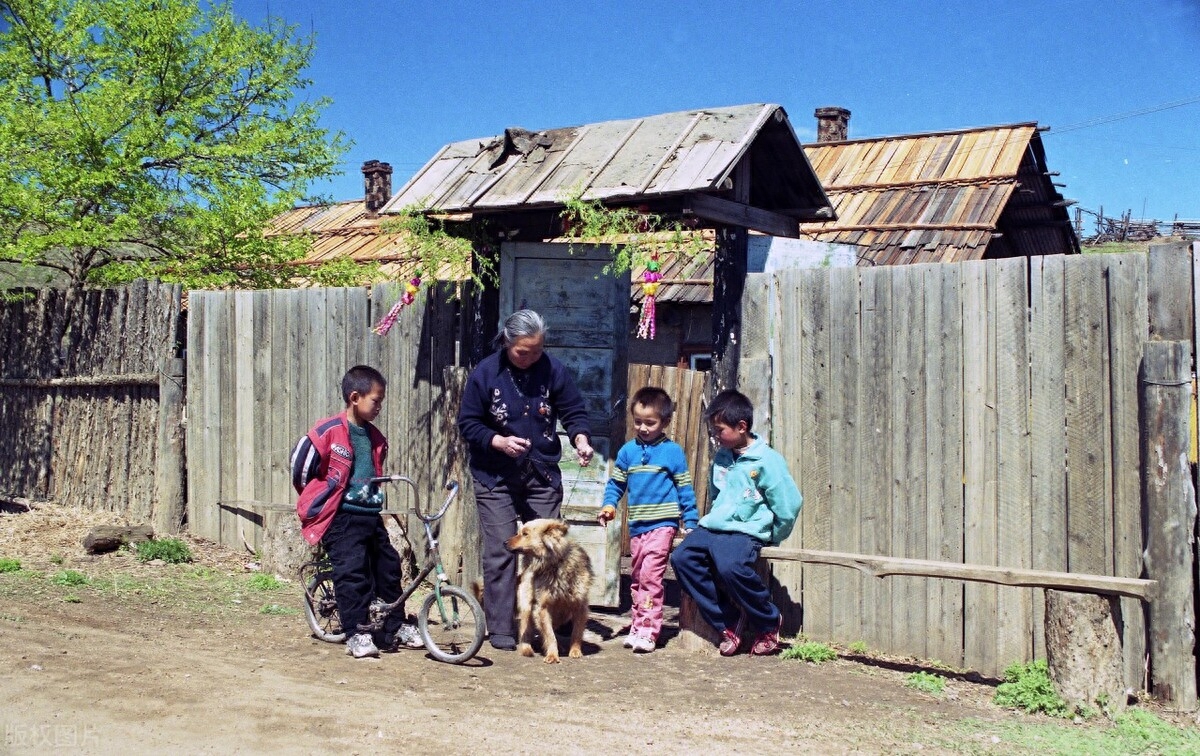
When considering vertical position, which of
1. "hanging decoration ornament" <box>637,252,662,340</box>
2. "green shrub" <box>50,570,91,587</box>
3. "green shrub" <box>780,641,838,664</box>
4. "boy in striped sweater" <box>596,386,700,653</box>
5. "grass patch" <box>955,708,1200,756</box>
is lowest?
"grass patch" <box>955,708,1200,756</box>

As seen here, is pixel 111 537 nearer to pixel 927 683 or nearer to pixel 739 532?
pixel 739 532

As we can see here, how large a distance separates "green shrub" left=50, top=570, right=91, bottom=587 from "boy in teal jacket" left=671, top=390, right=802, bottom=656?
435 centimetres

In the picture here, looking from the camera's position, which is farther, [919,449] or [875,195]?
[875,195]

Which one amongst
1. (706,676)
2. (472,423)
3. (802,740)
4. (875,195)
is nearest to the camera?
(802,740)

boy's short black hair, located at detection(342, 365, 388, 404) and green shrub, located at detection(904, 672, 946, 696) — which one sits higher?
boy's short black hair, located at detection(342, 365, 388, 404)

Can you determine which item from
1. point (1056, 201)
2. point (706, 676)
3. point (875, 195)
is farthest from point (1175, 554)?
point (1056, 201)

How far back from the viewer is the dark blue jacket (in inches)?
270

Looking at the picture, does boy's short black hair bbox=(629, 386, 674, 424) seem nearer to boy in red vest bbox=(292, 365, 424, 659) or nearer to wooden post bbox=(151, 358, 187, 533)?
boy in red vest bbox=(292, 365, 424, 659)

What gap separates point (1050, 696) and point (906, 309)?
213cm

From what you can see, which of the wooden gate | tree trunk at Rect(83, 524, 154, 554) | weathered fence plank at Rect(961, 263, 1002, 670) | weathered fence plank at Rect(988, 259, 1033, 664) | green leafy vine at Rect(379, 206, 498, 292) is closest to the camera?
weathered fence plank at Rect(988, 259, 1033, 664)

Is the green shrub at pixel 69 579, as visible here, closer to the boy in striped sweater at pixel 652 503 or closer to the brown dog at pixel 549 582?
the brown dog at pixel 549 582

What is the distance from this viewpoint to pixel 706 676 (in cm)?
621

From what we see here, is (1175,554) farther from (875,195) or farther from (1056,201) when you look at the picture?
(1056,201)

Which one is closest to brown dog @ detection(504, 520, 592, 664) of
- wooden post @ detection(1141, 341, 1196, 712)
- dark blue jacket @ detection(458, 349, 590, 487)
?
dark blue jacket @ detection(458, 349, 590, 487)
